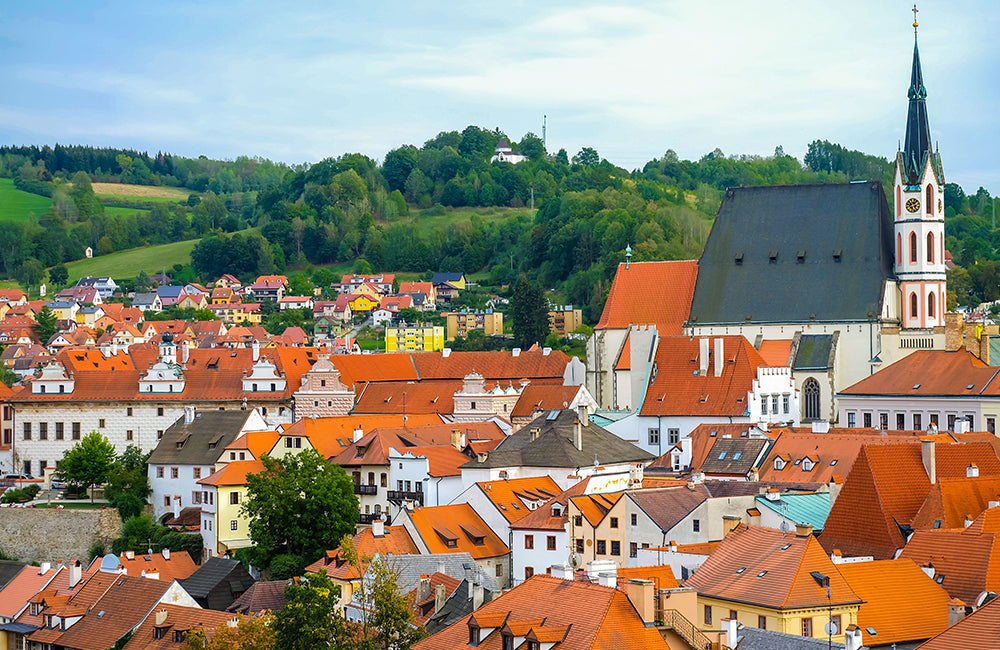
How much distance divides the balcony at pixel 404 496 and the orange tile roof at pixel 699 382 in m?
14.1

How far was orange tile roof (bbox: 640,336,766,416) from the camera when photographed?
240 ft

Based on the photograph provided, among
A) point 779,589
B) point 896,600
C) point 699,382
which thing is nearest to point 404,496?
point 699,382

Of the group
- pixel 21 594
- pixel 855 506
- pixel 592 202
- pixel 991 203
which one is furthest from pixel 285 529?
pixel 991 203

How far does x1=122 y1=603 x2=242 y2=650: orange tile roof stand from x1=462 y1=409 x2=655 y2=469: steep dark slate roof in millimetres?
15153

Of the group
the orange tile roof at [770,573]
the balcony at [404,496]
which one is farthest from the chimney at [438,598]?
the balcony at [404,496]

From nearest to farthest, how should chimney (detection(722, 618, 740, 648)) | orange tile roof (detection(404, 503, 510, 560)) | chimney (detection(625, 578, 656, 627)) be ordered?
chimney (detection(722, 618, 740, 648)) → chimney (detection(625, 578, 656, 627)) → orange tile roof (detection(404, 503, 510, 560))

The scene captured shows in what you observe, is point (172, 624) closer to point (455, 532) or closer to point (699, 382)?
point (455, 532)

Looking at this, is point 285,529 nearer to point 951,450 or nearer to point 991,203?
point 951,450

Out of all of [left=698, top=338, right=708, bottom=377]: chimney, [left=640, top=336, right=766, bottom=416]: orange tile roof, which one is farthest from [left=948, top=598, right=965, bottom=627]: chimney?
[left=698, top=338, right=708, bottom=377]: chimney

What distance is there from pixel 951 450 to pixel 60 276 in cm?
16054

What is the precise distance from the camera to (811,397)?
247ft

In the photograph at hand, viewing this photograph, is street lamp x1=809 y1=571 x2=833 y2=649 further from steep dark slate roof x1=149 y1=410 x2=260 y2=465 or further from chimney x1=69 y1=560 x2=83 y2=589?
steep dark slate roof x1=149 y1=410 x2=260 y2=465

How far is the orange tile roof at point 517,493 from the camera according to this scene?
5692cm

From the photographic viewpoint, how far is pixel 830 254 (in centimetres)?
7706
